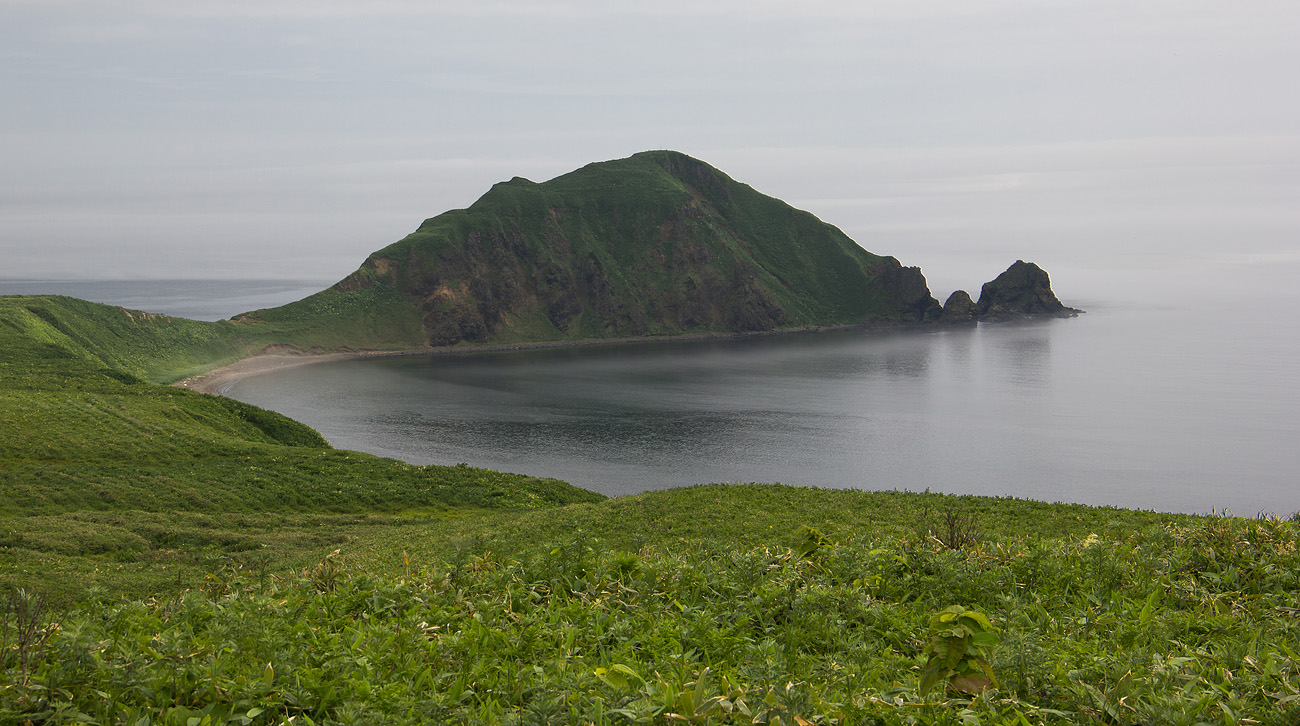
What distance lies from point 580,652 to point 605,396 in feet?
430

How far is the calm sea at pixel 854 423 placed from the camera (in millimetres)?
83812

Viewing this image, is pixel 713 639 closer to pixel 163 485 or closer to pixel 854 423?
pixel 163 485

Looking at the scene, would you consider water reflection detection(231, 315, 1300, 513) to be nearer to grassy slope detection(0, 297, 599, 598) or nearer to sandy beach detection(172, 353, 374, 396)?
sandy beach detection(172, 353, 374, 396)

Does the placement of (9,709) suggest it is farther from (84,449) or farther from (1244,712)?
(84,449)

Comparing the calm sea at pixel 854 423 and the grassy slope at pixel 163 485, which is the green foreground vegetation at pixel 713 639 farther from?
the calm sea at pixel 854 423

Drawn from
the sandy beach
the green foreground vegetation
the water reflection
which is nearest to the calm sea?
the water reflection

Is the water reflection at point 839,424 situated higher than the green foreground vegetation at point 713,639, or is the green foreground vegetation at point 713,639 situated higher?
the green foreground vegetation at point 713,639

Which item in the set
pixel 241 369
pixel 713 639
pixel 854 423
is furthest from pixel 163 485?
pixel 241 369

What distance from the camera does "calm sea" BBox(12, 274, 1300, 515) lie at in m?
83.8

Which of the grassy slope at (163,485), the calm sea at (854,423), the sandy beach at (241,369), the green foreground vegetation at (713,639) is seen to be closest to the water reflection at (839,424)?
the calm sea at (854,423)

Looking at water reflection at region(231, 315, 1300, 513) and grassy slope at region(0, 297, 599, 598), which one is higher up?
grassy slope at region(0, 297, 599, 598)

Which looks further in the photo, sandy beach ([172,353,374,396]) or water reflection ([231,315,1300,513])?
sandy beach ([172,353,374,396])

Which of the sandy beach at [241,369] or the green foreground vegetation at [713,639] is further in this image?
the sandy beach at [241,369]

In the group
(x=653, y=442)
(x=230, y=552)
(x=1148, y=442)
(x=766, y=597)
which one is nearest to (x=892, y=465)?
(x=653, y=442)
